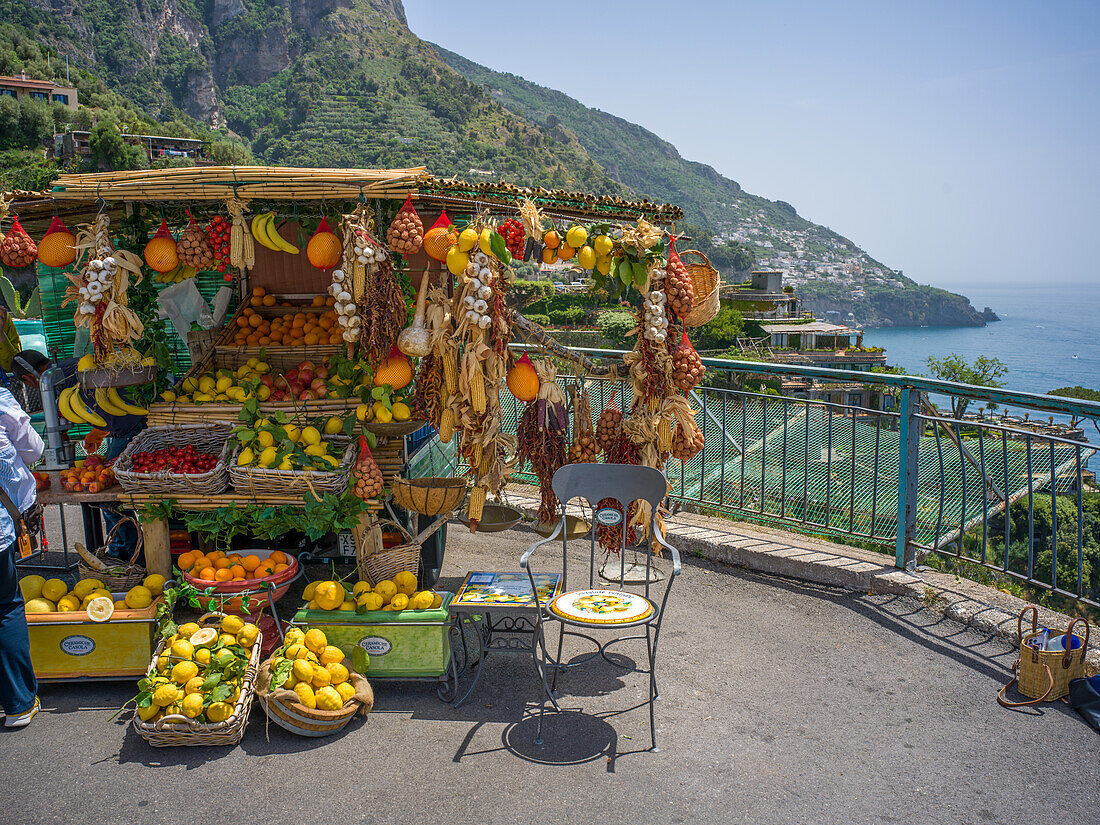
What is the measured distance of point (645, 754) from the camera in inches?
126

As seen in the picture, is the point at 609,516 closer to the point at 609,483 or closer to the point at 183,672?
the point at 609,483

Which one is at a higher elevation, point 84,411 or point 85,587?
point 84,411

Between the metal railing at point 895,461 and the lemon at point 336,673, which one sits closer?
the lemon at point 336,673

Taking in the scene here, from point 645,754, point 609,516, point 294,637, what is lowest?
point 645,754

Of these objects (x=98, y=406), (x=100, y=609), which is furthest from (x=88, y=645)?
(x=98, y=406)

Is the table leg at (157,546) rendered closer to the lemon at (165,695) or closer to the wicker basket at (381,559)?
the wicker basket at (381,559)

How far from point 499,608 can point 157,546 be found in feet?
7.22

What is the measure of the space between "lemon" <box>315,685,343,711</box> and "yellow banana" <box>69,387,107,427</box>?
274cm

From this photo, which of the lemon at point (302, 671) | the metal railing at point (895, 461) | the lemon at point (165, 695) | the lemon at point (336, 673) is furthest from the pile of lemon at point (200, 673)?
the metal railing at point (895, 461)

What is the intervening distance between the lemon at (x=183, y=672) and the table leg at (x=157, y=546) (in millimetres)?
1232

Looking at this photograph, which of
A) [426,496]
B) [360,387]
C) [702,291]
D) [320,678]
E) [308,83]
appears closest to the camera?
[320,678]

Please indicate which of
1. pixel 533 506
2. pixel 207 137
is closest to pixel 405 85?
pixel 207 137

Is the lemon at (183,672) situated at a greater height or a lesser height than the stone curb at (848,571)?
greater

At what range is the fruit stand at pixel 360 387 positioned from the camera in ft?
12.8
